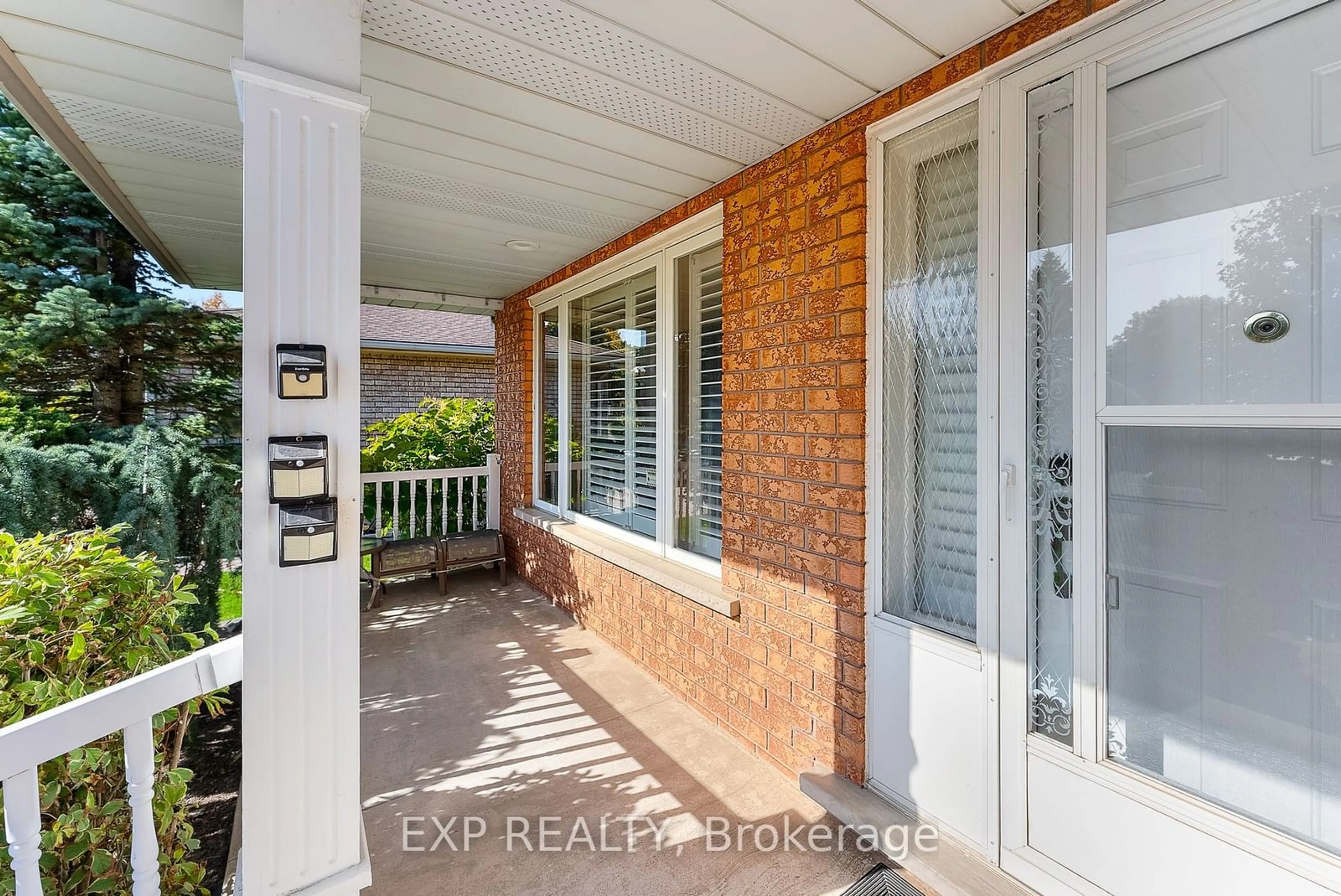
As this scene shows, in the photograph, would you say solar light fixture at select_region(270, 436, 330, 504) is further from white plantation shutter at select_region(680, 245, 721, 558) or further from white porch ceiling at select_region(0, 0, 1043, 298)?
white plantation shutter at select_region(680, 245, 721, 558)

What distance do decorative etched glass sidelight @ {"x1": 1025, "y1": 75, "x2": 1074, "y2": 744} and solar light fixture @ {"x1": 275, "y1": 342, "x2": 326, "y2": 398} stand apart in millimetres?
1970

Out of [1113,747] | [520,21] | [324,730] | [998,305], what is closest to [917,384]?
[998,305]

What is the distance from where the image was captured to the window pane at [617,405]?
3.71 m

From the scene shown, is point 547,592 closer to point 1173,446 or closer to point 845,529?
point 845,529

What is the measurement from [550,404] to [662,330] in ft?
6.82

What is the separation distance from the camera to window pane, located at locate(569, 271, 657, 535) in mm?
3715

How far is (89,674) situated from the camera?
160cm

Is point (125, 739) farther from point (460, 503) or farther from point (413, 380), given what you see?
point (413, 380)

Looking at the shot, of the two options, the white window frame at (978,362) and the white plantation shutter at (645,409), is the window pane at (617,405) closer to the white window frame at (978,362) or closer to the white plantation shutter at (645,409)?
the white plantation shutter at (645,409)

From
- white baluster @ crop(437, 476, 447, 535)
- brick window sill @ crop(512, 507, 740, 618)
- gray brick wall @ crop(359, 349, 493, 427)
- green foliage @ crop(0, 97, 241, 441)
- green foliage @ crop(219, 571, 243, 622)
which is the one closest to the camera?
brick window sill @ crop(512, 507, 740, 618)

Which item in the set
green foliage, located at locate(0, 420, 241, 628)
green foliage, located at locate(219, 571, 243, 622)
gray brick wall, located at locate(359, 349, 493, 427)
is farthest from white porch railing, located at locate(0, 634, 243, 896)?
gray brick wall, located at locate(359, 349, 493, 427)

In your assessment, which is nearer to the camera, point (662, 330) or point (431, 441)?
point (662, 330)

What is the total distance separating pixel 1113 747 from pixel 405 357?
978cm

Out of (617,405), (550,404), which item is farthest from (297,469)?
(550,404)
